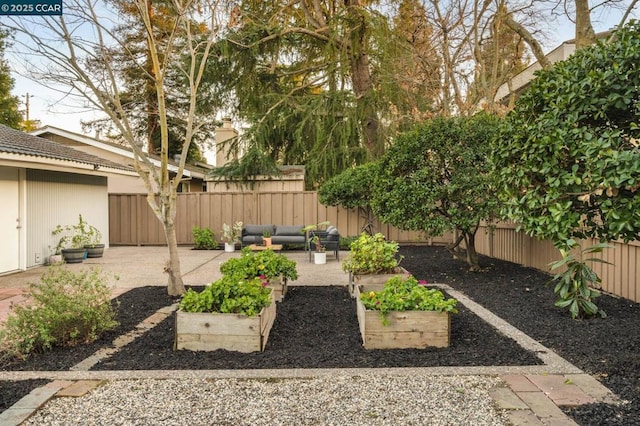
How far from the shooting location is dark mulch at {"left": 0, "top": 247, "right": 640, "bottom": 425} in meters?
3.45

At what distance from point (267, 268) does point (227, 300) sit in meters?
1.93

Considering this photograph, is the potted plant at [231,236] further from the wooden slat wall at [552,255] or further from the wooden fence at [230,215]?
the wooden slat wall at [552,255]

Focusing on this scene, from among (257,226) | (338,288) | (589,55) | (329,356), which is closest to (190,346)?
(329,356)

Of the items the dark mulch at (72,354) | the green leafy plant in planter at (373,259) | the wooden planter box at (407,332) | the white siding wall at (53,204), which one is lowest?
the dark mulch at (72,354)

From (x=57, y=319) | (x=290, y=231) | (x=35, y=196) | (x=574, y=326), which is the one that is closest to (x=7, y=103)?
(x=35, y=196)

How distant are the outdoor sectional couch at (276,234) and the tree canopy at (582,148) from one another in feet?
28.8

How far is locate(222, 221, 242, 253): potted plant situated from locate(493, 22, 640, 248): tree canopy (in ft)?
33.4

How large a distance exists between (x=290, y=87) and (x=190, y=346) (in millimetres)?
13727

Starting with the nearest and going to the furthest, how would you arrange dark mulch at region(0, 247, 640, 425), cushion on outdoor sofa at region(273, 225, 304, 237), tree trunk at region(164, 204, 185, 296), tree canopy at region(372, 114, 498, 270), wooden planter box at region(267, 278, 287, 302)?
1. dark mulch at region(0, 247, 640, 425)
2. wooden planter box at region(267, 278, 287, 302)
3. tree trunk at region(164, 204, 185, 296)
4. tree canopy at region(372, 114, 498, 270)
5. cushion on outdoor sofa at region(273, 225, 304, 237)

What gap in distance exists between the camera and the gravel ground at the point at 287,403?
8.86 feet

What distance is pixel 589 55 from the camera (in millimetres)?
3592

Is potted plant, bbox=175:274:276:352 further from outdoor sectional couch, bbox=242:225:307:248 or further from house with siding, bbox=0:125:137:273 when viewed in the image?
outdoor sectional couch, bbox=242:225:307:248

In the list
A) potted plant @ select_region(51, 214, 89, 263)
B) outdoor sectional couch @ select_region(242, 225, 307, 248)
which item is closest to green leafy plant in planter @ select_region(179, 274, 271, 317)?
Answer: potted plant @ select_region(51, 214, 89, 263)

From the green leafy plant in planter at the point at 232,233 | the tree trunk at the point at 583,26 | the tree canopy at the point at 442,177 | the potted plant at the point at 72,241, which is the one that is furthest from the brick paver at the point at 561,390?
the green leafy plant in planter at the point at 232,233
